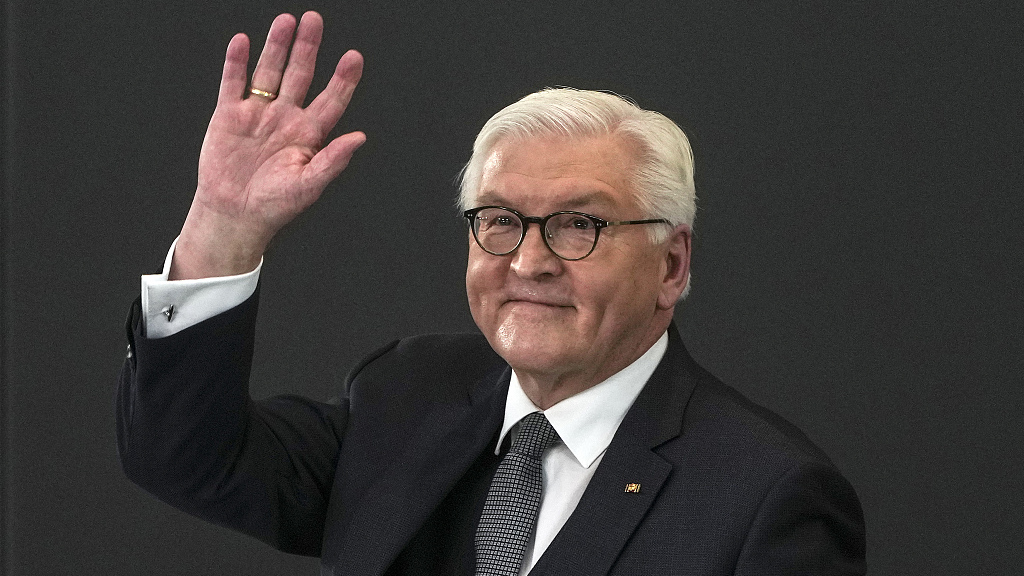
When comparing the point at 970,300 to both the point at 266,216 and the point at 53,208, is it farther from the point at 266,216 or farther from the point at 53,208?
the point at 53,208

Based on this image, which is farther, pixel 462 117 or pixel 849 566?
pixel 462 117

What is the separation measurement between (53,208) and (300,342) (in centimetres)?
75

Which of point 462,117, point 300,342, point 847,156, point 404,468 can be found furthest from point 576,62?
point 404,468

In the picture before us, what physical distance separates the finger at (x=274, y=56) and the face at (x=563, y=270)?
372 mm

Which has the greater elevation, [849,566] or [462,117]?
[462,117]

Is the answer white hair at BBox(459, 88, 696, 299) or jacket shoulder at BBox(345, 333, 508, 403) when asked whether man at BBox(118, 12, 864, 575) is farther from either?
jacket shoulder at BBox(345, 333, 508, 403)

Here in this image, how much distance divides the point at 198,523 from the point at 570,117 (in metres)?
1.97

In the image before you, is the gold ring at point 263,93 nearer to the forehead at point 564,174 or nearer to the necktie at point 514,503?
the forehead at point 564,174

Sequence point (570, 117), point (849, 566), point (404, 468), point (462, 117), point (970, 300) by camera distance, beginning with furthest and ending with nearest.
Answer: point (462, 117) → point (970, 300) → point (404, 468) → point (570, 117) → point (849, 566)

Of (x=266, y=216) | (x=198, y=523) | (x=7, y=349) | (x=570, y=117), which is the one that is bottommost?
(x=198, y=523)

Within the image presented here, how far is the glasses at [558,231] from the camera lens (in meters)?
2.04

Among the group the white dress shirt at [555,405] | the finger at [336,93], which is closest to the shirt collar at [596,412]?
the white dress shirt at [555,405]

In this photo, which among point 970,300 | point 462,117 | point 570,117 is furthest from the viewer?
point 462,117

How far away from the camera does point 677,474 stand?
2.01m
